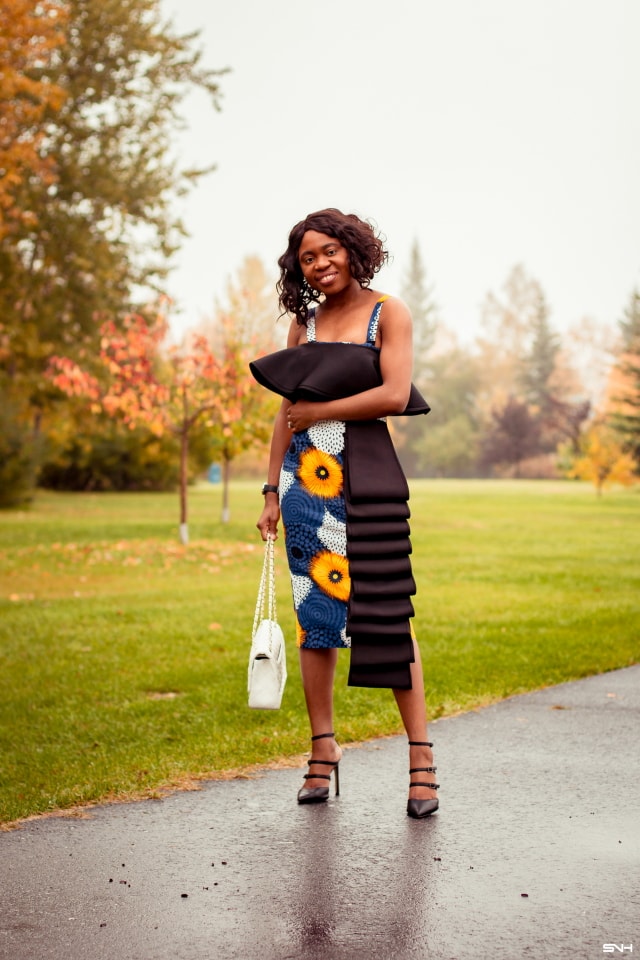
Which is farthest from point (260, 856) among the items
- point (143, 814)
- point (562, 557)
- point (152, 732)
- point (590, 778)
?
point (562, 557)

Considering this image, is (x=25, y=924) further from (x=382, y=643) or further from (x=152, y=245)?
(x=152, y=245)

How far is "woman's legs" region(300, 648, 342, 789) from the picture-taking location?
4.28 metres

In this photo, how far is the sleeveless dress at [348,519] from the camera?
13.2 ft

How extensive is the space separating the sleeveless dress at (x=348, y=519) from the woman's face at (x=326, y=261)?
0.18m

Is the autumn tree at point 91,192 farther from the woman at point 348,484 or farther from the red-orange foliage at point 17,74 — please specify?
the woman at point 348,484

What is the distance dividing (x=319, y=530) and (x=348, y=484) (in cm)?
21

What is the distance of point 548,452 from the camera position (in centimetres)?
6569

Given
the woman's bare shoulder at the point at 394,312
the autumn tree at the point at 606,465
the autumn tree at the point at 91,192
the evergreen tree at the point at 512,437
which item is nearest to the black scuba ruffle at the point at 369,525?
the woman's bare shoulder at the point at 394,312

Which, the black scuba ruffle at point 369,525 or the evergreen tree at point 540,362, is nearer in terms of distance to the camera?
the black scuba ruffle at point 369,525

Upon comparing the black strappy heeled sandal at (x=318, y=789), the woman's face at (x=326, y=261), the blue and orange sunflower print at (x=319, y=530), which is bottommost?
the black strappy heeled sandal at (x=318, y=789)

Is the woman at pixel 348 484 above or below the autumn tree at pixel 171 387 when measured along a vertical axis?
below

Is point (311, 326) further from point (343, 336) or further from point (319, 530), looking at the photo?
point (319, 530)

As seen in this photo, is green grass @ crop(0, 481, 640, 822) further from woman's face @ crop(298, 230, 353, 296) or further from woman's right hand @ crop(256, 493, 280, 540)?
woman's face @ crop(298, 230, 353, 296)

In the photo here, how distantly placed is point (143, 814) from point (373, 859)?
0.99 m
